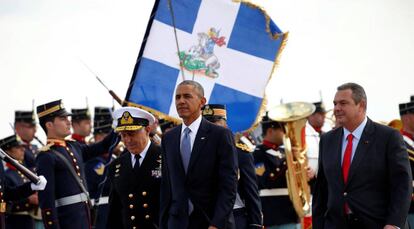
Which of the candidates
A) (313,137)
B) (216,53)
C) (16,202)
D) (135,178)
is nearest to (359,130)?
(135,178)

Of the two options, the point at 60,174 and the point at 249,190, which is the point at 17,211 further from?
the point at 249,190

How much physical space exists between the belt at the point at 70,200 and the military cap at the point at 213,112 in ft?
6.17

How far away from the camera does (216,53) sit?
13023mm

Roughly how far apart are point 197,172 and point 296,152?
243 inches

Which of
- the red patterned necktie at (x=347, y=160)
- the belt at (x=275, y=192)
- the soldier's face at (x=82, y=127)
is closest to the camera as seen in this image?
the red patterned necktie at (x=347, y=160)

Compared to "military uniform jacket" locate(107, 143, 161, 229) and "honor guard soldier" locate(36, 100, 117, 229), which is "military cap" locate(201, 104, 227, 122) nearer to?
"military uniform jacket" locate(107, 143, 161, 229)

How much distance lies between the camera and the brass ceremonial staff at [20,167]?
30.1ft

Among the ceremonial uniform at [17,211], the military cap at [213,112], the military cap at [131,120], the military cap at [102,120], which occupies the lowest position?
the ceremonial uniform at [17,211]

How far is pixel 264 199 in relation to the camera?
45.2ft

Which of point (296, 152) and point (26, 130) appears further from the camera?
point (26, 130)

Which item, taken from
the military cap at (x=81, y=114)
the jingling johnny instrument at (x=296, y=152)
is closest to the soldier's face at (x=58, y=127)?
the jingling johnny instrument at (x=296, y=152)

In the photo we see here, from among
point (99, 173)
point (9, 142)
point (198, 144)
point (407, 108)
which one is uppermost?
point (407, 108)

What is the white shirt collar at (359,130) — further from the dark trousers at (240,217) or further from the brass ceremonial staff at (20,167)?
the brass ceremonial staff at (20,167)

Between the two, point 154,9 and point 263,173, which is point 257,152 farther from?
point 154,9
